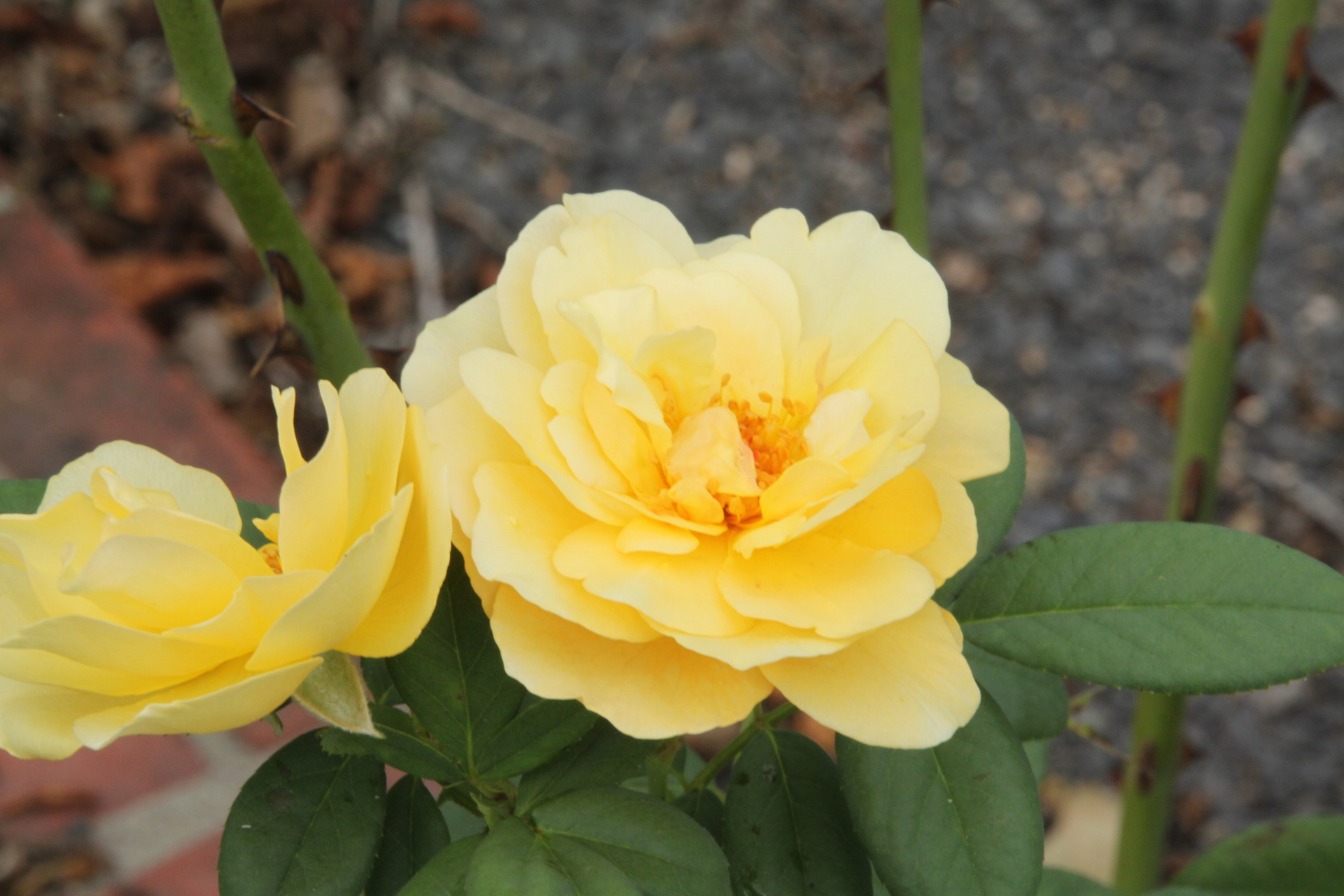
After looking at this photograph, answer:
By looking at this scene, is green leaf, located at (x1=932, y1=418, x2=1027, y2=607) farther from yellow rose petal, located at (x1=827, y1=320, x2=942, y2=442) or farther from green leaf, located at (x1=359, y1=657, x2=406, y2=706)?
green leaf, located at (x1=359, y1=657, x2=406, y2=706)

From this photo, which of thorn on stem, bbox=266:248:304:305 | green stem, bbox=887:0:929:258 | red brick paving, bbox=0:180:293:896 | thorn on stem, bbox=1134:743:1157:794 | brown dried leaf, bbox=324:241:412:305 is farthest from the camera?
brown dried leaf, bbox=324:241:412:305

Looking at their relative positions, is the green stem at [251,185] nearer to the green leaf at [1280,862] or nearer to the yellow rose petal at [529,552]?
the yellow rose petal at [529,552]

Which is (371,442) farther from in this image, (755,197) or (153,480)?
(755,197)

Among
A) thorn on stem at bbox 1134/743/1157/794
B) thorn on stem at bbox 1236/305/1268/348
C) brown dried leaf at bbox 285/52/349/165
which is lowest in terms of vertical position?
thorn on stem at bbox 1134/743/1157/794

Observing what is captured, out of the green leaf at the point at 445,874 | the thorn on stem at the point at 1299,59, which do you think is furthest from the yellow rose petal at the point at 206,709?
the thorn on stem at the point at 1299,59

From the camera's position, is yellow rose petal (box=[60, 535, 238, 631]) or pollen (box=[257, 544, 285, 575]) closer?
yellow rose petal (box=[60, 535, 238, 631])

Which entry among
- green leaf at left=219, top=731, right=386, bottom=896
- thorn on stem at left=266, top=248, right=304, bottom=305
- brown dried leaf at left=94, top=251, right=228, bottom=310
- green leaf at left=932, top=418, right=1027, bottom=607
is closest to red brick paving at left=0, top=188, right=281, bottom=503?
brown dried leaf at left=94, top=251, right=228, bottom=310
